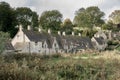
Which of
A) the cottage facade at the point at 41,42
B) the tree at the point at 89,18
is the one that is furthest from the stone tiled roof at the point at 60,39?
the tree at the point at 89,18

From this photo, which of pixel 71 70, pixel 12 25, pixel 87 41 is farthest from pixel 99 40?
pixel 71 70

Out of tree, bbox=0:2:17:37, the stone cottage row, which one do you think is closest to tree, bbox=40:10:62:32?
tree, bbox=0:2:17:37

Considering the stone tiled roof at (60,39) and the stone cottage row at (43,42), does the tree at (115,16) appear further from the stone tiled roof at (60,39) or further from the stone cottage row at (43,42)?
the stone cottage row at (43,42)

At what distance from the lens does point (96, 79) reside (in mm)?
15109

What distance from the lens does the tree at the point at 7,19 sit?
79588 millimetres

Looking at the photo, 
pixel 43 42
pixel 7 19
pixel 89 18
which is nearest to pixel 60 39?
pixel 43 42

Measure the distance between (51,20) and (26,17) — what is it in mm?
10684

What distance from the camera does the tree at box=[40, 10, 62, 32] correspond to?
9806cm

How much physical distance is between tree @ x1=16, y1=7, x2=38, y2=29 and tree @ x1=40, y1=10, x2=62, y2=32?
3871 mm

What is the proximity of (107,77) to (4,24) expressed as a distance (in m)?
66.6

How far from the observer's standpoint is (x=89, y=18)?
382 feet

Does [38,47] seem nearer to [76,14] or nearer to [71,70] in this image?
[71,70]

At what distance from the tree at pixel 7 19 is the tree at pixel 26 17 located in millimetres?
4809

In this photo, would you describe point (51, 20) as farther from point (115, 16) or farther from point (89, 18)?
point (115, 16)
